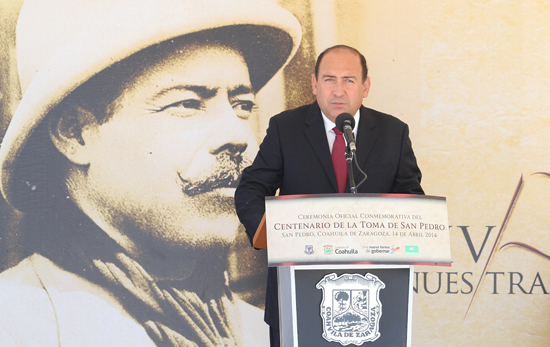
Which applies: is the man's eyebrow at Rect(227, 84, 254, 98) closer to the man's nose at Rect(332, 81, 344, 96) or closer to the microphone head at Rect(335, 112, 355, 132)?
the man's nose at Rect(332, 81, 344, 96)

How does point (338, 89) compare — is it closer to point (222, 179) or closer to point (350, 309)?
point (222, 179)

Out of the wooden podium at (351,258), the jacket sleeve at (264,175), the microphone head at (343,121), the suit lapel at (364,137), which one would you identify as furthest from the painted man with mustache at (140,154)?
the wooden podium at (351,258)

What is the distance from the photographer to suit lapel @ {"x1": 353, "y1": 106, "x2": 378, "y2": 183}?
223cm

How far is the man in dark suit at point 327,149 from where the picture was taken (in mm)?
2240

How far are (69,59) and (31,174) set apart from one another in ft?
2.23

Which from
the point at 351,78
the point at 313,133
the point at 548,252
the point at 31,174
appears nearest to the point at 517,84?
the point at 548,252

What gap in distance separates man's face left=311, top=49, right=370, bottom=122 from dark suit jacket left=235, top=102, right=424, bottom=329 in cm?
7

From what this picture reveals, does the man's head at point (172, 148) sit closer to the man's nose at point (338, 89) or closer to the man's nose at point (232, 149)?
the man's nose at point (232, 149)

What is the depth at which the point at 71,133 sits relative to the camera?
3.01 m

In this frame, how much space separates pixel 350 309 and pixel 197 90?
1828 millimetres

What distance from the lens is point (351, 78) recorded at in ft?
7.64

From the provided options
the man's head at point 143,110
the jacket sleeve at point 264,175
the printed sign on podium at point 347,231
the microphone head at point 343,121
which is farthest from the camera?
the man's head at point 143,110

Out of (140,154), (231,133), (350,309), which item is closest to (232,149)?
(231,133)

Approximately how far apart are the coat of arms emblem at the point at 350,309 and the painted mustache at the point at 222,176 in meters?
1.54
